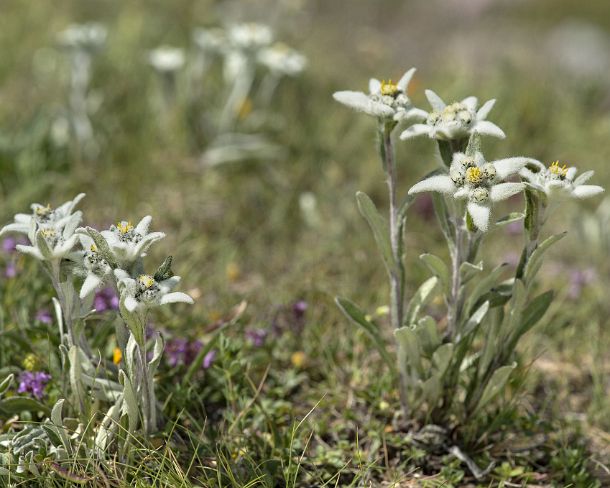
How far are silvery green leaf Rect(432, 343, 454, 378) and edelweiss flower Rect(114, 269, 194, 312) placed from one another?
969 millimetres

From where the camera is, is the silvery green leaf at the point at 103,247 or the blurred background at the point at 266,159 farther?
the blurred background at the point at 266,159

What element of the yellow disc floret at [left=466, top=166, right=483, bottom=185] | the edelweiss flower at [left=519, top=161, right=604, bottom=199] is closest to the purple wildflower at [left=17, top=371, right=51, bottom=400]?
the yellow disc floret at [left=466, top=166, right=483, bottom=185]

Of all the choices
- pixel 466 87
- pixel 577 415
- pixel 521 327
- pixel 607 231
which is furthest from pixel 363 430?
pixel 466 87

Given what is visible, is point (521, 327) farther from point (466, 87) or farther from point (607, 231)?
point (466, 87)

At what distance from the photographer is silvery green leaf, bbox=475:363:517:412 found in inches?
104

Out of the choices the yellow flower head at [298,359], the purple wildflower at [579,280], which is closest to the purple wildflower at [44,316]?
the yellow flower head at [298,359]

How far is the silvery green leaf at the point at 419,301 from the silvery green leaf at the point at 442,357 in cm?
17

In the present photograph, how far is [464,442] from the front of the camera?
114 inches

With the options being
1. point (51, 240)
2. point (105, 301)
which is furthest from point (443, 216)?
point (105, 301)

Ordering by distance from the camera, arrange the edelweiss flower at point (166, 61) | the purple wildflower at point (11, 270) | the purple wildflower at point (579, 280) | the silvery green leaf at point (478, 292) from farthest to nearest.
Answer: the edelweiss flower at point (166, 61) → the purple wildflower at point (579, 280) → the purple wildflower at point (11, 270) → the silvery green leaf at point (478, 292)

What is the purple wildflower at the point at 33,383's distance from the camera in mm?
2734

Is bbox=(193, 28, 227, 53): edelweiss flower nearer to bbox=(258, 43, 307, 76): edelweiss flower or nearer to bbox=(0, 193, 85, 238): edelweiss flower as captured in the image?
bbox=(258, 43, 307, 76): edelweiss flower

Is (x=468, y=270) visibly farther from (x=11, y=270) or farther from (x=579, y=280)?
(x=11, y=270)

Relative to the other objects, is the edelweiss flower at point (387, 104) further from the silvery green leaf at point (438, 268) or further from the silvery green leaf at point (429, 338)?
the silvery green leaf at point (429, 338)
